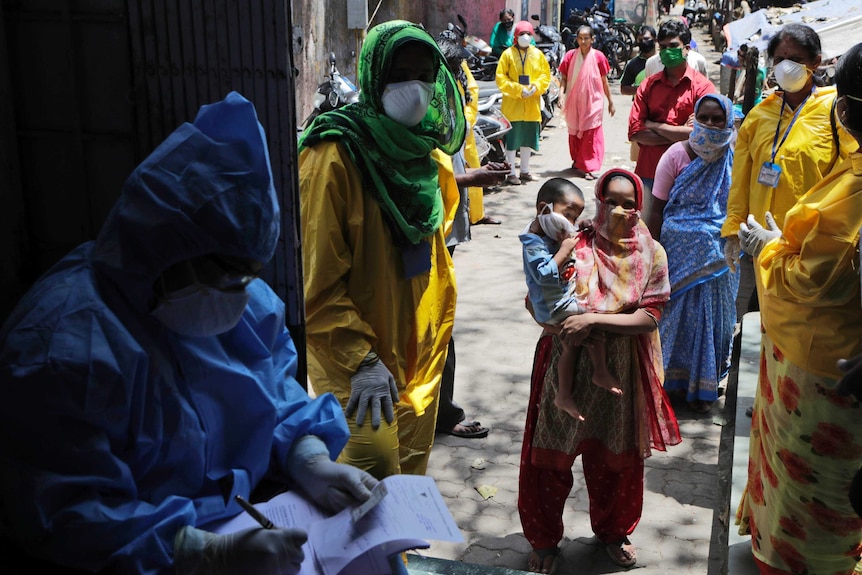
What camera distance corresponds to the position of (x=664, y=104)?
21.8 feet

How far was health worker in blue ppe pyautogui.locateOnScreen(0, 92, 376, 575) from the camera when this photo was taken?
152 cm

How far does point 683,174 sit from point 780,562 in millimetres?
2545

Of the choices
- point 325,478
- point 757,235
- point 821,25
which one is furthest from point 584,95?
point 325,478

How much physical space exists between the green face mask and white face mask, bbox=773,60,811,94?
2.28m

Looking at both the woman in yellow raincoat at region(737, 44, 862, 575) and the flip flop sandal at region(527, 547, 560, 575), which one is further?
the flip flop sandal at region(527, 547, 560, 575)

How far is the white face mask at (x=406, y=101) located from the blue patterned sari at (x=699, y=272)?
94.2 inches

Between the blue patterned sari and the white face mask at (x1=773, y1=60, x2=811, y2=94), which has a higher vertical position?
the white face mask at (x1=773, y1=60, x2=811, y2=94)

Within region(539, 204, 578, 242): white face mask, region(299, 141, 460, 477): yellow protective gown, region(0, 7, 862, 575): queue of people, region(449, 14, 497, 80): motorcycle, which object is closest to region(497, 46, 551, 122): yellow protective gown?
region(449, 14, 497, 80): motorcycle

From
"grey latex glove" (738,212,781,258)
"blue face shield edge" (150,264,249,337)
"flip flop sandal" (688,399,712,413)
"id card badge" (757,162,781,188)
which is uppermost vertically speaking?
"blue face shield edge" (150,264,249,337)

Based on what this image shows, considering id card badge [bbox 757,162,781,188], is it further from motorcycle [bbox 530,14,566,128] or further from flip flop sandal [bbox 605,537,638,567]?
motorcycle [bbox 530,14,566,128]

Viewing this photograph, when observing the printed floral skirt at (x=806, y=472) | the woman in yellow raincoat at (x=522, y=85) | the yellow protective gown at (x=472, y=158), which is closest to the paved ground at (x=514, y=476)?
the printed floral skirt at (x=806, y=472)


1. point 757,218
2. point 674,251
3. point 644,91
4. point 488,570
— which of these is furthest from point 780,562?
point 644,91

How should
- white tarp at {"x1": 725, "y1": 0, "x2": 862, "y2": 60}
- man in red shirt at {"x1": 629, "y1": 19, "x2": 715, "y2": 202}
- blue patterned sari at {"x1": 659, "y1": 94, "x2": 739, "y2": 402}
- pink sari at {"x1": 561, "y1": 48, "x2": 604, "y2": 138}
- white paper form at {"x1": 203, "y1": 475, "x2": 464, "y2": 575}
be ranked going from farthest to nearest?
pink sari at {"x1": 561, "y1": 48, "x2": 604, "y2": 138} < man in red shirt at {"x1": 629, "y1": 19, "x2": 715, "y2": 202} < white tarp at {"x1": 725, "y1": 0, "x2": 862, "y2": 60} < blue patterned sari at {"x1": 659, "y1": 94, "x2": 739, "y2": 402} < white paper form at {"x1": 203, "y1": 475, "x2": 464, "y2": 575}

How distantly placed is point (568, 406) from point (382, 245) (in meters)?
1.08
